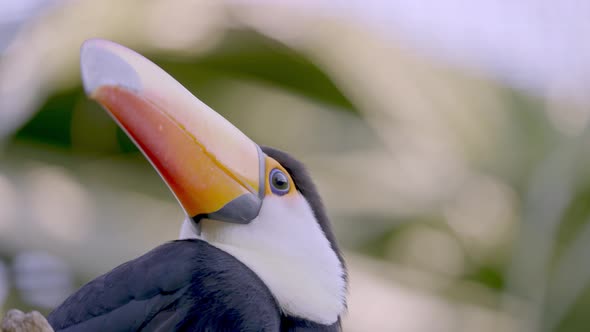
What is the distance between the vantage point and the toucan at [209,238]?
7.09ft

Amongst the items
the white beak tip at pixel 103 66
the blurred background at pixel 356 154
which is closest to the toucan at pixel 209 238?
the white beak tip at pixel 103 66

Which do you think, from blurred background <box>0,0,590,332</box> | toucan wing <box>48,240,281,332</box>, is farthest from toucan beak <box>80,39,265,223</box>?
blurred background <box>0,0,590,332</box>

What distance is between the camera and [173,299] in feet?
7.24

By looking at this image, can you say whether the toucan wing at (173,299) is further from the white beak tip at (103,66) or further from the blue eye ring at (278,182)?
the white beak tip at (103,66)

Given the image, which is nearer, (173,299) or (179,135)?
(173,299)

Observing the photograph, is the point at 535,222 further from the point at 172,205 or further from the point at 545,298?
the point at 172,205

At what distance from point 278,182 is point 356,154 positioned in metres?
3.81

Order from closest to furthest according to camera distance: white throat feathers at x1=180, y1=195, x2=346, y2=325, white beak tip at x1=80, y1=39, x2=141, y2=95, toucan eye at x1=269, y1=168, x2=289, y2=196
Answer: white beak tip at x1=80, y1=39, x2=141, y2=95 < white throat feathers at x1=180, y1=195, x2=346, y2=325 < toucan eye at x1=269, y1=168, x2=289, y2=196

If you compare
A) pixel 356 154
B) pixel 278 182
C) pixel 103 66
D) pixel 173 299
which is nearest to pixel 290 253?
pixel 278 182

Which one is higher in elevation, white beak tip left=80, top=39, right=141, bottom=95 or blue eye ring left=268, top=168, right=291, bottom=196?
white beak tip left=80, top=39, right=141, bottom=95

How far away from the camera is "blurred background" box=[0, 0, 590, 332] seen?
549 cm

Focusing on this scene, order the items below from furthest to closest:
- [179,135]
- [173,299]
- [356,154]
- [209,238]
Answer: [356,154] < [209,238] < [179,135] < [173,299]

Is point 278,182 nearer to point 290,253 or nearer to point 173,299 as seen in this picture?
point 290,253

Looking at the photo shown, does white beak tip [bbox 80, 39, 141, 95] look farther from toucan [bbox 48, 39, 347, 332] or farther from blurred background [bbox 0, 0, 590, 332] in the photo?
blurred background [bbox 0, 0, 590, 332]
